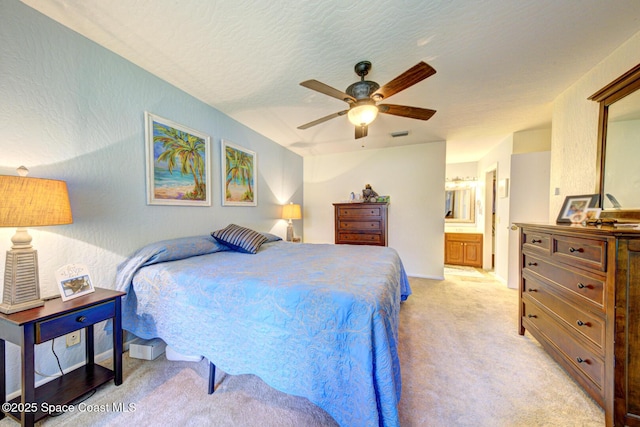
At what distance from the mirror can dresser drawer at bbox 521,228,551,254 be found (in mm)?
3124

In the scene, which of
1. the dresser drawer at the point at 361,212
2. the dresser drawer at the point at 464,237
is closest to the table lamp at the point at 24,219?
the dresser drawer at the point at 361,212

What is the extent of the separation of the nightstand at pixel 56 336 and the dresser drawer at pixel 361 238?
323 cm

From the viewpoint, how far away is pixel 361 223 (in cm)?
406

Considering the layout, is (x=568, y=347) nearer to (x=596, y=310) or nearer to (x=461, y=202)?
(x=596, y=310)

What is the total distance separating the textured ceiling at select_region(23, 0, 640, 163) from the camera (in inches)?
56.0

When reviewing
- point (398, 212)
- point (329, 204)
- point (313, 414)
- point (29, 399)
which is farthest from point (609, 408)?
point (329, 204)

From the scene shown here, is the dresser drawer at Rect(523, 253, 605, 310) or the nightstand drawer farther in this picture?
the dresser drawer at Rect(523, 253, 605, 310)

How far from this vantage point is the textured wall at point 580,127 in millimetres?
1771

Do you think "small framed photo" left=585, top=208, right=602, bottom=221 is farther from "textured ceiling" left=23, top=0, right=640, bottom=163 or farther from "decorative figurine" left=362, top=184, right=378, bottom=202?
"decorative figurine" left=362, top=184, right=378, bottom=202

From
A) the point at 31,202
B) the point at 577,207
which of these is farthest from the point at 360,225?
the point at 31,202

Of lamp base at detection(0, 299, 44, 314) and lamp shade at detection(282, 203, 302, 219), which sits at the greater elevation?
lamp shade at detection(282, 203, 302, 219)

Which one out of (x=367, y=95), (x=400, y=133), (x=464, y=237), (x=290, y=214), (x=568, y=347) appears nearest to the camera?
(x=568, y=347)

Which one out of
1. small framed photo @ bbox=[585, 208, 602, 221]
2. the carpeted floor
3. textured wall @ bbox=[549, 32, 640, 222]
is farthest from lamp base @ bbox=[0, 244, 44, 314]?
textured wall @ bbox=[549, 32, 640, 222]

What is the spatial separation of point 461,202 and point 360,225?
113 inches
